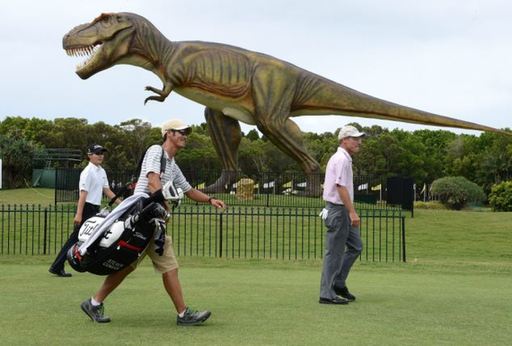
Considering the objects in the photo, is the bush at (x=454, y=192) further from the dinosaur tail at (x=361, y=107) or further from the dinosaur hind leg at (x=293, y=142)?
the dinosaur hind leg at (x=293, y=142)

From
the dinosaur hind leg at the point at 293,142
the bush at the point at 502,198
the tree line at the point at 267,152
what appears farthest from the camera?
the tree line at the point at 267,152

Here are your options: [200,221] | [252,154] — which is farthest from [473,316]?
[252,154]

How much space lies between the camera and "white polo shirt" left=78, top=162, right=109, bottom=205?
881 centimetres

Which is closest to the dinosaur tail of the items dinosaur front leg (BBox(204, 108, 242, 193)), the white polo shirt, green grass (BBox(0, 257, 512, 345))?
dinosaur front leg (BBox(204, 108, 242, 193))

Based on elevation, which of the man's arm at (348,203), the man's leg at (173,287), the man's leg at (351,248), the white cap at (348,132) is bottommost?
the man's leg at (173,287)

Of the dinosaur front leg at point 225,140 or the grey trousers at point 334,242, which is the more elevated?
the dinosaur front leg at point 225,140

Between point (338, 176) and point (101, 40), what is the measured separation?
12632mm

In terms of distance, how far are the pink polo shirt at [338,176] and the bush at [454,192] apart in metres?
37.8

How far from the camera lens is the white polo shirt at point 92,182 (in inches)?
347

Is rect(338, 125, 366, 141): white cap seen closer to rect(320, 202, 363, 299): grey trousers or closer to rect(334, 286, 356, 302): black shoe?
rect(320, 202, 363, 299): grey trousers

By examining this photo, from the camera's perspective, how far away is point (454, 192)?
1705 inches

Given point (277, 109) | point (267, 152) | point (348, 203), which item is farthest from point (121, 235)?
point (267, 152)

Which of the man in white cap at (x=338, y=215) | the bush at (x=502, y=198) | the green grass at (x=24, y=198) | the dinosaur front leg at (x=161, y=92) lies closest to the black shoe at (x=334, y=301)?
the man in white cap at (x=338, y=215)

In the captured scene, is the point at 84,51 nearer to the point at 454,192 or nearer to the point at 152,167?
the point at 152,167
